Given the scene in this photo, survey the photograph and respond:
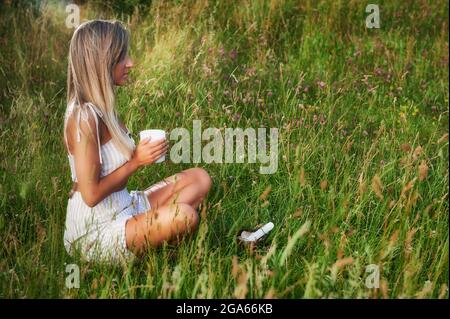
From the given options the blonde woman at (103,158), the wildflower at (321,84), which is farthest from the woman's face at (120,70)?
the wildflower at (321,84)

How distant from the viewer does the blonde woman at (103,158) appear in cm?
265

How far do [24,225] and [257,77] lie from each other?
2.01m

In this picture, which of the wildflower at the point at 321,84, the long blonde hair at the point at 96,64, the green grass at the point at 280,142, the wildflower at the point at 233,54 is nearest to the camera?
the green grass at the point at 280,142

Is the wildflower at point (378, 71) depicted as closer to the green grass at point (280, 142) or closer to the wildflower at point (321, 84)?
the green grass at point (280, 142)

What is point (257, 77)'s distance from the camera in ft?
14.8

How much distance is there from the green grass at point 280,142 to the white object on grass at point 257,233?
0.19 feet

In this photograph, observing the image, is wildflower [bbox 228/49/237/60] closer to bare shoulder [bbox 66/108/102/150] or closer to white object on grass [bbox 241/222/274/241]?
white object on grass [bbox 241/222/274/241]

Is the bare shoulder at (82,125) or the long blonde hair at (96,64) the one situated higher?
the long blonde hair at (96,64)

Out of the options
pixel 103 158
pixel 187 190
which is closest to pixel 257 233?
pixel 187 190

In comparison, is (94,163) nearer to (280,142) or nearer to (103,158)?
(103,158)

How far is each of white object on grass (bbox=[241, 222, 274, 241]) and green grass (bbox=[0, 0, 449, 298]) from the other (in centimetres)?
6

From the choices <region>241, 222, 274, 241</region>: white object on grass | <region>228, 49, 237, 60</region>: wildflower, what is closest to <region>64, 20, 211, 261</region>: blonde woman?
<region>241, 222, 274, 241</region>: white object on grass

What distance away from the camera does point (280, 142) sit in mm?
3660

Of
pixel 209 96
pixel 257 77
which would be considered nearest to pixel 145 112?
pixel 209 96
